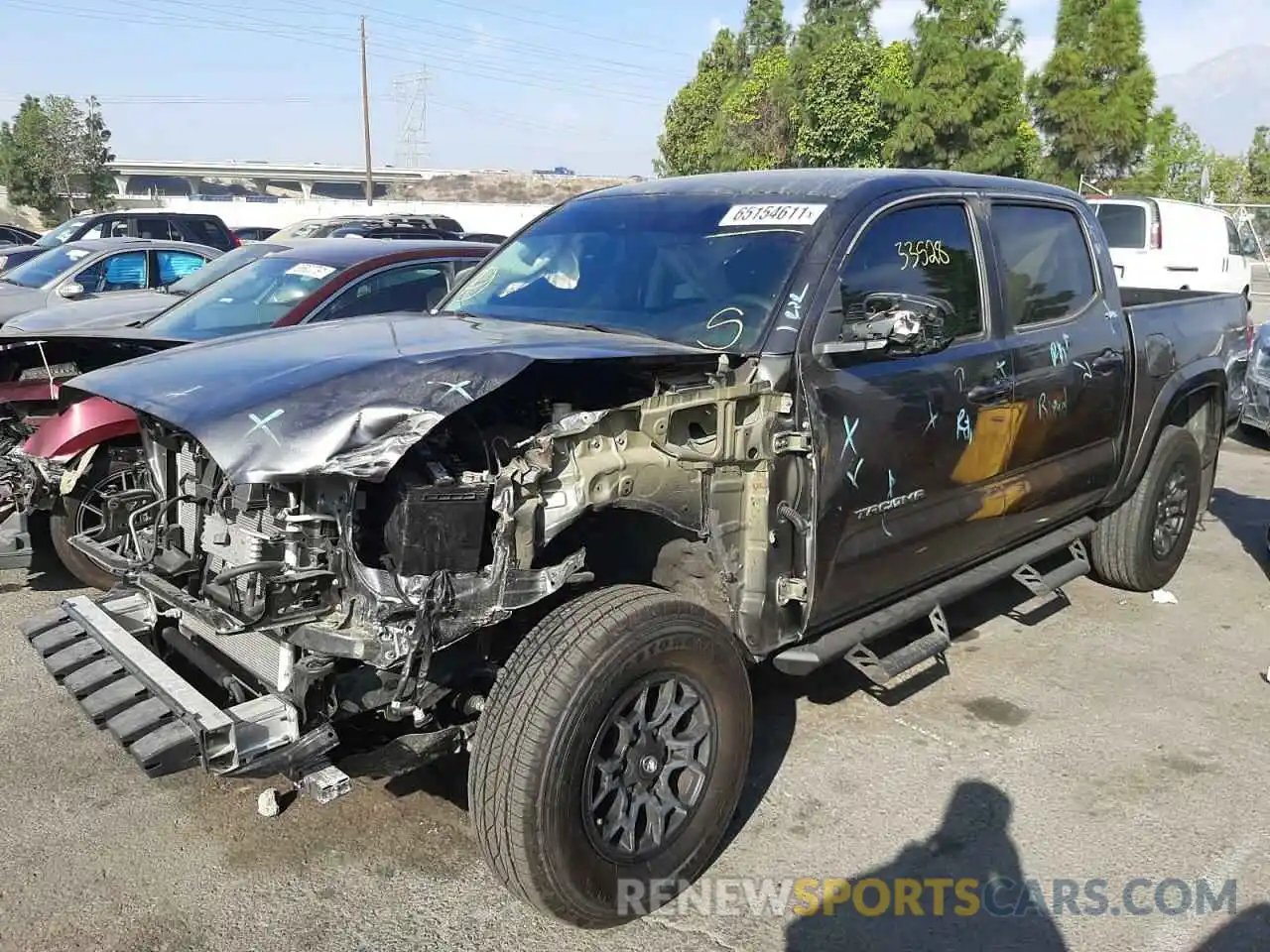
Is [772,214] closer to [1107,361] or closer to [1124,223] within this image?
[1107,361]

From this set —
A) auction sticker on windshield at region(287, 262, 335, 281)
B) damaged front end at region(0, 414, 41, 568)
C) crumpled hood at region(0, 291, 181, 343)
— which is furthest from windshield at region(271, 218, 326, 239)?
damaged front end at region(0, 414, 41, 568)

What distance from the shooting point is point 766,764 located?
3.91 meters

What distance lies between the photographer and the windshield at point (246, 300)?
6406mm

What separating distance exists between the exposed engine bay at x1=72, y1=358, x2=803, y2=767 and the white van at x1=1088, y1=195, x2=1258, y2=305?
45.5ft

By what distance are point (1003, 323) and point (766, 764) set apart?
1.94 m

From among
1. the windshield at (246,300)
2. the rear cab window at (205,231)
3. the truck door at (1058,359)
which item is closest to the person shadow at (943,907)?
the truck door at (1058,359)

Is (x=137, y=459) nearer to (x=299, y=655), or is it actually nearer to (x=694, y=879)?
(x=299, y=655)

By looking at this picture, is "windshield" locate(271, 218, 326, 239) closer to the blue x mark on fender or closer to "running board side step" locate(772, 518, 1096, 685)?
"running board side step" locate(772, 518, 1096, 685)

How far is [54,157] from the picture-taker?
43.5 m

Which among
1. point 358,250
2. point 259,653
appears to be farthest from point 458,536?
point 358,250

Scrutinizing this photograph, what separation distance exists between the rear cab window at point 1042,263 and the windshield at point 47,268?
1049 cm

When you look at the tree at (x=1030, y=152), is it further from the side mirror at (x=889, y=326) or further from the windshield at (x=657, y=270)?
the side mirror at (x=889, y=326)

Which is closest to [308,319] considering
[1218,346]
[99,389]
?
[99,389]

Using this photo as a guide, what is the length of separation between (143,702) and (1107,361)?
162 inches
